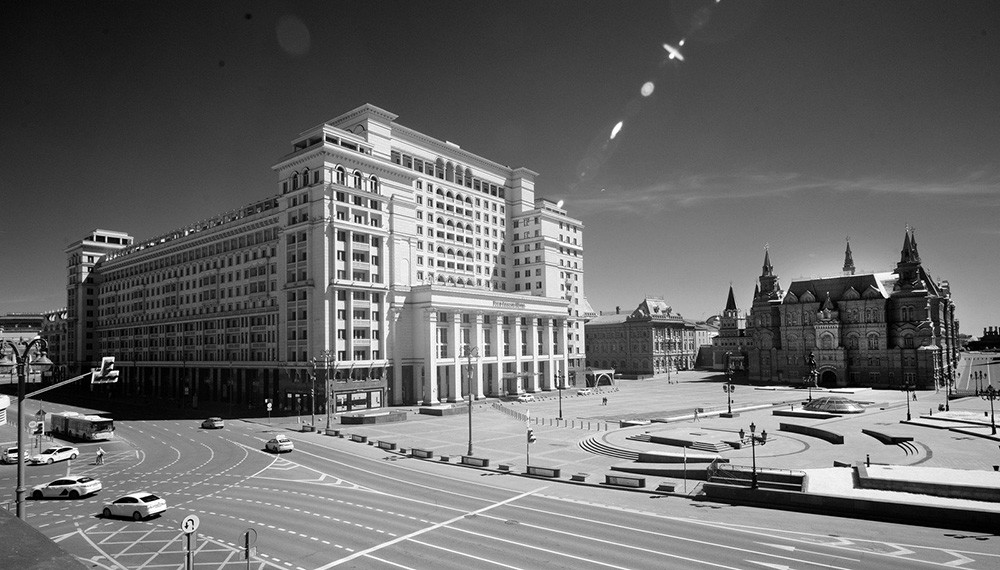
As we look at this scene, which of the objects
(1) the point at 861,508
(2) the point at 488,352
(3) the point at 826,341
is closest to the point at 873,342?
(3) the point at 826,341

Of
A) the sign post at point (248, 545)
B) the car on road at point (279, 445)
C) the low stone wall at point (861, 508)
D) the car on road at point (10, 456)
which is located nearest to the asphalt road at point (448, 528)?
the low stone wall at point (861, 508)

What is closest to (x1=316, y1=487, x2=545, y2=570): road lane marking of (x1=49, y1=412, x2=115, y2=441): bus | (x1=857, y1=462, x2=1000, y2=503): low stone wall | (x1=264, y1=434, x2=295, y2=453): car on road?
(x1=857, y1=462, x2=1000, y2=503): low stone wall

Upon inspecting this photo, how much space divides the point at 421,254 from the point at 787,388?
79.0m

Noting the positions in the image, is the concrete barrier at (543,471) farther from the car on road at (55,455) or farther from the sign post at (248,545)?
the car on road at (55,455)

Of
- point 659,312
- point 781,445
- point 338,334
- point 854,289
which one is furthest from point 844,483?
point 659,312

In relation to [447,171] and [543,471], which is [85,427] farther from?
[447,171]

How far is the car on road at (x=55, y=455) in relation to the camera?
4850 centimetres

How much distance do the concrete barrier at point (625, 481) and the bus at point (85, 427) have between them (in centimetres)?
5133

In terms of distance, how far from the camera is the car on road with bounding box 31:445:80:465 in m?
48.5

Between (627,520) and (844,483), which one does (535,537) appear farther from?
(844,483)

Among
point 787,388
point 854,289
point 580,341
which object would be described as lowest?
point 787,388

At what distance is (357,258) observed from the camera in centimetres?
9069

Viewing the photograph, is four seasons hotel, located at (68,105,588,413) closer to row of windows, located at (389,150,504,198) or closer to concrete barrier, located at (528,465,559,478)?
row of windows, located at (389,150,504,198)

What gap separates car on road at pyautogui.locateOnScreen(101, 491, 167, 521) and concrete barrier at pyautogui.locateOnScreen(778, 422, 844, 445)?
51.5 m
